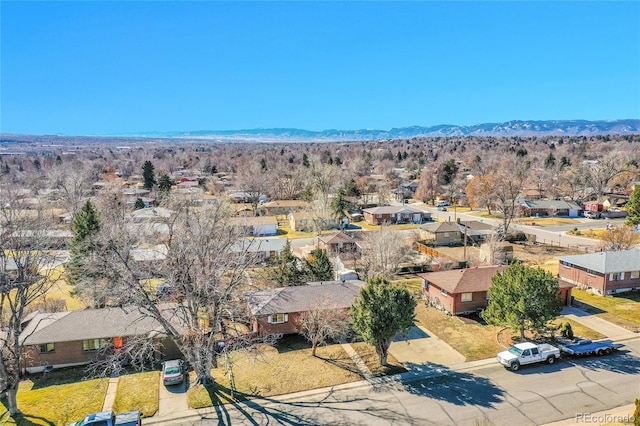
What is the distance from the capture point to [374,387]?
82.9ft

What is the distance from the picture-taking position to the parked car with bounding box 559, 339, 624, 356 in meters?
28.0

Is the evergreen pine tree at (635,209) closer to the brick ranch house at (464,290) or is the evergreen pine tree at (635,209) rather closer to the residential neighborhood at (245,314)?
the residential neighborhood at (245,314)

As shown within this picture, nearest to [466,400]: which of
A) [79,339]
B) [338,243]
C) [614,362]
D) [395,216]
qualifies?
[614,362]

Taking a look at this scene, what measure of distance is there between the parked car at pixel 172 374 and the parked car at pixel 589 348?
24.3 metres

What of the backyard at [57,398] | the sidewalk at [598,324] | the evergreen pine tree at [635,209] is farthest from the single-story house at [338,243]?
the evergreen pine tree at [635,209]

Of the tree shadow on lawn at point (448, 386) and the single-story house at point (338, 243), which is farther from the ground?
the single-story house at point (338, 243)

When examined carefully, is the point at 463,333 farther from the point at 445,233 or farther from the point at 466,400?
A: the point at 445,233

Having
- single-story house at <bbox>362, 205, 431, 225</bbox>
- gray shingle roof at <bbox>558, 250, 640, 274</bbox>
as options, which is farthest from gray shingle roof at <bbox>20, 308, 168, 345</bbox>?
single-story house at <bbox>362, 205, 431, 225</bbox>

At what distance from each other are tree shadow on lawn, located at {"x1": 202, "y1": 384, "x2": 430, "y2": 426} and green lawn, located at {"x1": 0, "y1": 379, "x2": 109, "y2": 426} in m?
6.65

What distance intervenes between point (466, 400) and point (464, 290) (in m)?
13.6

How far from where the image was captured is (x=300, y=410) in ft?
76.4

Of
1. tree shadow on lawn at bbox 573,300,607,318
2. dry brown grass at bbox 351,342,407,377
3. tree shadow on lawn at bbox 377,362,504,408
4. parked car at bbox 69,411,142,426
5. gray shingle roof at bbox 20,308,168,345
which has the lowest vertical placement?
dry brown grass at bbox 351,342,407,377

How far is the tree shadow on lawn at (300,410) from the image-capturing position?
2222 cm

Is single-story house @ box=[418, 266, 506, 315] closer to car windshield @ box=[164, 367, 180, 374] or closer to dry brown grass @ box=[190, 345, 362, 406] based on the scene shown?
dry brown grass @ box=[190, 345, 362, 406]
